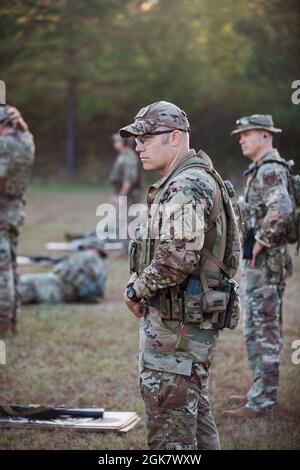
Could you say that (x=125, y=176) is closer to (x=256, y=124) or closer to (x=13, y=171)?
(x=13, y=171)

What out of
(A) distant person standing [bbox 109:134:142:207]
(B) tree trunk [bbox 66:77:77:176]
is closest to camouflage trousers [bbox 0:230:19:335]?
(A) distant person standing [bbox 109:134:142:207]

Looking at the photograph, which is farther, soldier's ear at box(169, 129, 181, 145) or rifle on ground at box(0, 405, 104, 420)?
rifle on ground at box(0, 405, 104, 420)

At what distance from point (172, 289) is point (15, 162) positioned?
3.95m

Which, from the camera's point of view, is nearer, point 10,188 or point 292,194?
point 292,194

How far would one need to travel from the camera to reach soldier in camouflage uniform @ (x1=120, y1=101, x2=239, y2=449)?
3.61m

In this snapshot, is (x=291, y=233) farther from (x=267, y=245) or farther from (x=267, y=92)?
(x=267, y=92)

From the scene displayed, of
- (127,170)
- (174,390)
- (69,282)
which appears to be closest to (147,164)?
(174,390)

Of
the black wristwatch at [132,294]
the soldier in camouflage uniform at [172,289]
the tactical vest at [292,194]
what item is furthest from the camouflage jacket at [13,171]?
the black wristwatch at [132,294]

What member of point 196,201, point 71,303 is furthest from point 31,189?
point 196,201

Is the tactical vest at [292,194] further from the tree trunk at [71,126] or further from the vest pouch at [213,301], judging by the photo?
the tree trunk at [71,126]

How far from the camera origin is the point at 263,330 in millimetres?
5543

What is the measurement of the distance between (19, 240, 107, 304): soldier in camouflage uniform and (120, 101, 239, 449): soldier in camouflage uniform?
5356 millimetres

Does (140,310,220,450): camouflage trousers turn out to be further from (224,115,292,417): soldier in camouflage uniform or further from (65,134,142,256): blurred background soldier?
(65,134,142,256): blurred background soldier

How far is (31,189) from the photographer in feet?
91.2
